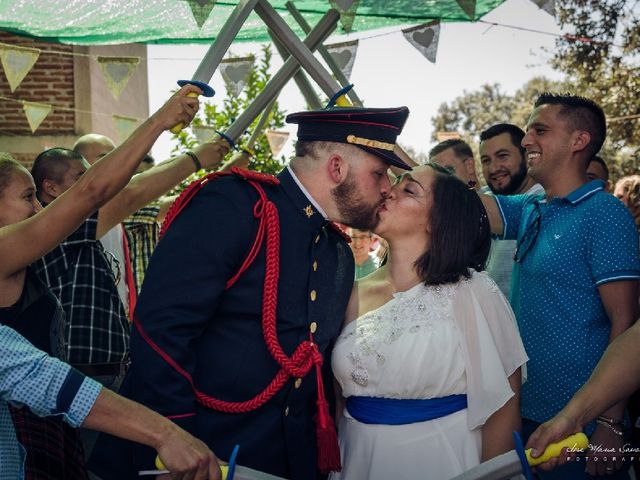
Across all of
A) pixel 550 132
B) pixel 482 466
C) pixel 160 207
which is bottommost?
pixel 482 466

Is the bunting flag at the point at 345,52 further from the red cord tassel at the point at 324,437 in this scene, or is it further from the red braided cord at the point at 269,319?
the red cord tassel at the point at 324,437

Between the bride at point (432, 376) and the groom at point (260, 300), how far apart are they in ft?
0.65

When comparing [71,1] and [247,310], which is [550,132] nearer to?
[247,310]

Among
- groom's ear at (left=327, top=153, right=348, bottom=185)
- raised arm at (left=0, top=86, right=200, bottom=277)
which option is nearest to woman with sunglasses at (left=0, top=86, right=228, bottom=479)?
raised arm at (left=0, top=86, right=200, bottom=277)

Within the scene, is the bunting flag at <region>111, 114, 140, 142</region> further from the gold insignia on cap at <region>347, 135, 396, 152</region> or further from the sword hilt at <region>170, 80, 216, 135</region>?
the gold insignia on cap at <region>347, 135, 396, 152</region>

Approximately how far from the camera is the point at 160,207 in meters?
4.75

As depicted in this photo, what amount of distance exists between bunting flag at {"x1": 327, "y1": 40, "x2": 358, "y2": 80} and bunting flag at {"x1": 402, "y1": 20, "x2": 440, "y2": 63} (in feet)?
1.34

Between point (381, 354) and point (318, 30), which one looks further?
point (318, 30)

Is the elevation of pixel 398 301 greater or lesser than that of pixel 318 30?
lesser

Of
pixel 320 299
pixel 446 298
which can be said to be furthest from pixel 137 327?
pixel 446 298

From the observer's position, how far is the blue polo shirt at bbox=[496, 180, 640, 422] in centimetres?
282

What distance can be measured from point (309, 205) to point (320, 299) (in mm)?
336

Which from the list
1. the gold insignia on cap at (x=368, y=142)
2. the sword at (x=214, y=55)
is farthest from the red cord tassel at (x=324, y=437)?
the sword at (x=214, y=55)

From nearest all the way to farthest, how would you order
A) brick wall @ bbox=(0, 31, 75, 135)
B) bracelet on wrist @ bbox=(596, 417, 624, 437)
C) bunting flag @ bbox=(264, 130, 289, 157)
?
1. bracelet on wrist @ bbox=(596, 417, 624, 437)
2. bunting flag @ bbox=(264, 130, 289, 157)
3. brick wall @ bbox=(0, 31, 75, 135)
